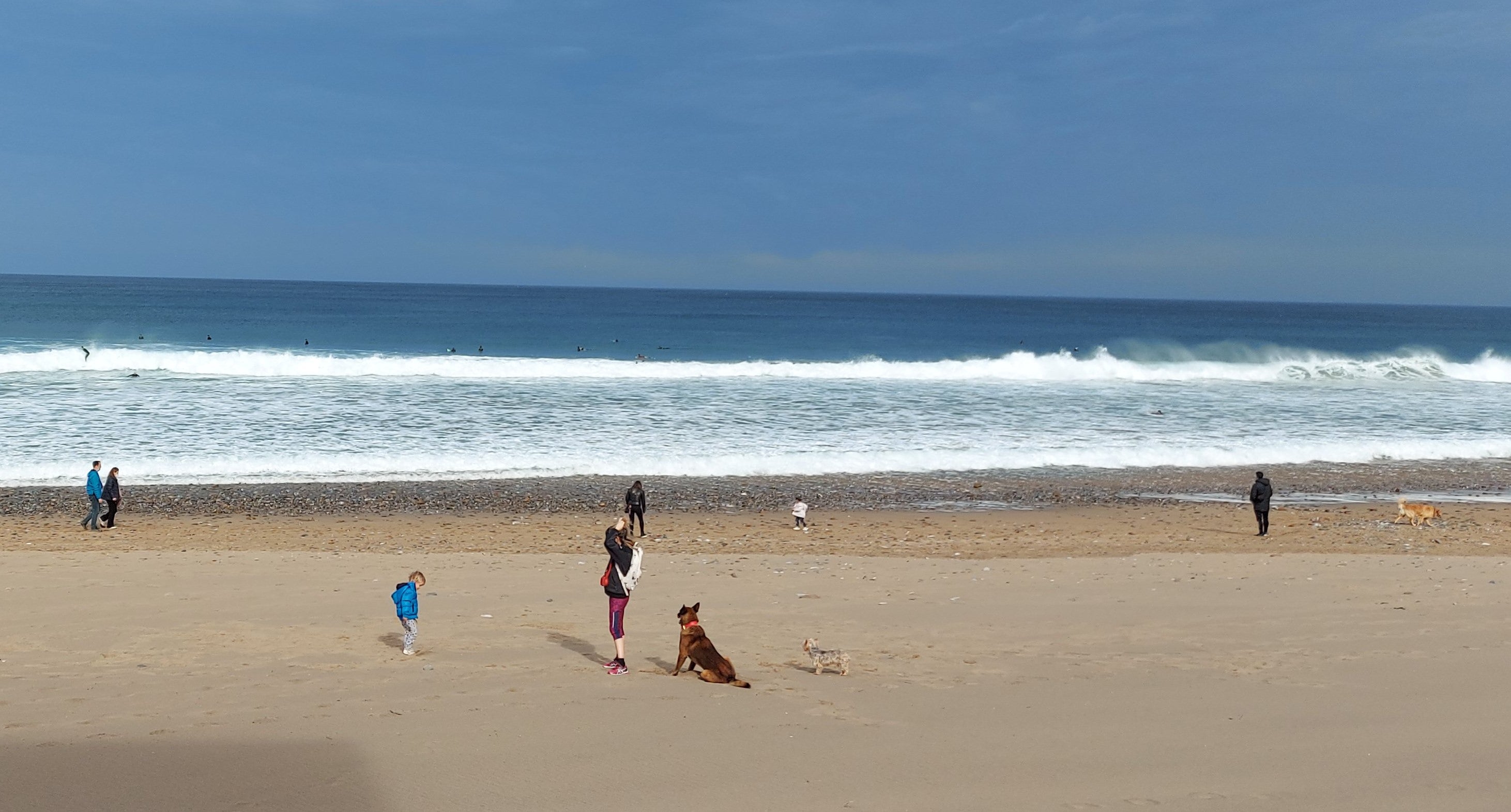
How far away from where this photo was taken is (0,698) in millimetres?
8031

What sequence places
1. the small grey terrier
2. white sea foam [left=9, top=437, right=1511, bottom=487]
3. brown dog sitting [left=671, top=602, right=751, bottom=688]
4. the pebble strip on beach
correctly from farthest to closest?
white sea foam [left=9, top=437, right=1511, bottom=487] → the pebble strip on beach → the small grey terrier → brown dog sitting [left=671, top=602, right=751, bottom=688]

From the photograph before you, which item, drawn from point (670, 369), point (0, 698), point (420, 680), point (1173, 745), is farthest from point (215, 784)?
point (670, 369)

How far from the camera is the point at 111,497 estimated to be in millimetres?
16375

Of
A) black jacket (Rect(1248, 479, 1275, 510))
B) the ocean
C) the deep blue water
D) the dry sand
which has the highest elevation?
the deep blue water

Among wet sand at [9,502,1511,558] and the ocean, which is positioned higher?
the ocean

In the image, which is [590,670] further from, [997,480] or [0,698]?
[997,480]

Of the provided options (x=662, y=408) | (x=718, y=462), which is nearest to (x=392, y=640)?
(x=718, y=462)

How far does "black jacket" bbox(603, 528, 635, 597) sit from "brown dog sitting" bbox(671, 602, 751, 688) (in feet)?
1.90

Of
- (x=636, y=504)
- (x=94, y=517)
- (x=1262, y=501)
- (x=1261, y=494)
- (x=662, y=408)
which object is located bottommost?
(x=94, y=517)

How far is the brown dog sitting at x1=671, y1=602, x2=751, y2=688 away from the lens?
8570 millimetres

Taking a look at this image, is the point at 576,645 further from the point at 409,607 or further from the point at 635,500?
the point at 635,500

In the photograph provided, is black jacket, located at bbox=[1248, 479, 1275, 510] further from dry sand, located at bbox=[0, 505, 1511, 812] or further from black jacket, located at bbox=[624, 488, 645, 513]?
black jacket, located at bbox=[624, 488, 645, 513]

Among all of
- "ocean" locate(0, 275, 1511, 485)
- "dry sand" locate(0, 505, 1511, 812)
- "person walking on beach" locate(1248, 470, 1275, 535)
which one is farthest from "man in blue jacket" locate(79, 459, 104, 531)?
"person walking on beach" locate(1248, 470, 1275, 535)

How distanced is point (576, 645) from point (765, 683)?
2.03 m
